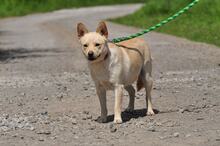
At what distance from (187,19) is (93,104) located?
63.8ft

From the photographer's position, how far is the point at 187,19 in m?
29.4

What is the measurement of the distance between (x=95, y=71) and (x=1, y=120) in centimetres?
133

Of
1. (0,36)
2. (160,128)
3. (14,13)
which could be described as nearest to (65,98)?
(160,128)

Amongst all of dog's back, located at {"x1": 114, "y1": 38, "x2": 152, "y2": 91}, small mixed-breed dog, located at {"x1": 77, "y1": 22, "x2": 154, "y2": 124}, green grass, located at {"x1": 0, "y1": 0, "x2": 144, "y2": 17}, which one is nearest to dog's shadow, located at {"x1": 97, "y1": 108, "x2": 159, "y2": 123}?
small mixed-breed dog, located at {"x1": 77, "y1": 22, "x2": 154, "y2": 124}

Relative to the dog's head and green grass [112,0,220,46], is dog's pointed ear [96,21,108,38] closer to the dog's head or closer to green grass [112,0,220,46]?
the dog's head

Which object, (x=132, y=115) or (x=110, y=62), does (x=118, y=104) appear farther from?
(x=132, y=115)

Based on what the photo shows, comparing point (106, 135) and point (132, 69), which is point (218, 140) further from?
point (132, 69)

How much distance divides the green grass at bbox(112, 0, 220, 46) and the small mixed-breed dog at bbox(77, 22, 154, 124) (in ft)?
37.8

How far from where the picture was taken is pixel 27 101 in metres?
11.0

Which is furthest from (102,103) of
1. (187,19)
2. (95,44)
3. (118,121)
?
(187,19)

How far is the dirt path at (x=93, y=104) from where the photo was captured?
7.72m

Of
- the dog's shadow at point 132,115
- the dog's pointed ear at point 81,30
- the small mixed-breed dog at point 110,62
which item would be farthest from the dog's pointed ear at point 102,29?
the dog's shadow at point 132,115

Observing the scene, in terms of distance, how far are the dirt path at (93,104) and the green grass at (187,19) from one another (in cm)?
440

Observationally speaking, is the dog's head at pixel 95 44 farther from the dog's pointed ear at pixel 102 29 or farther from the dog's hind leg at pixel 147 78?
the dog's hind leg at pixel 147 78
